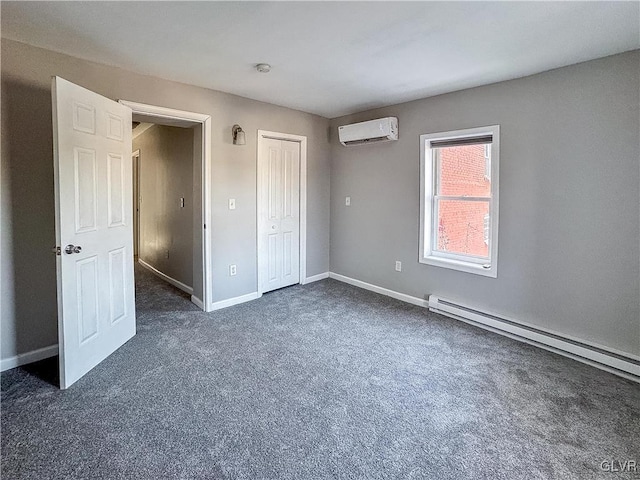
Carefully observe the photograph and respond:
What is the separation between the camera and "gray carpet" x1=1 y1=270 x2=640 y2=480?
1616mm

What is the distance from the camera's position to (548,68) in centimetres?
272

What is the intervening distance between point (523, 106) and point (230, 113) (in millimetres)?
2840

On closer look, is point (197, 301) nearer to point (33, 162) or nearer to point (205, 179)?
point (205, 179)

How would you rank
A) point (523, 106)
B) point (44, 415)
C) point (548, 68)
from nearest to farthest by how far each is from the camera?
point (44, 415) → point (548, 68) → point (523, 106)

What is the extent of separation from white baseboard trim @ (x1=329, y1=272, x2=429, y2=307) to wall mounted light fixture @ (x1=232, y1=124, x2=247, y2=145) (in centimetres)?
230

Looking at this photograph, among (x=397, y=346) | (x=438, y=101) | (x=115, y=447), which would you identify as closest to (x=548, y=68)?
(x=438, y=101)

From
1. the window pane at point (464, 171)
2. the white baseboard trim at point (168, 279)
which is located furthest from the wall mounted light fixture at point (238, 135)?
the window pane at point (464, 171)

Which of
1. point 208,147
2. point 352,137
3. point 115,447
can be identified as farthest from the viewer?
point 352,137

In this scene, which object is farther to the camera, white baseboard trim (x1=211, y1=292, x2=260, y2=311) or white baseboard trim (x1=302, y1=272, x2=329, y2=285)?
white baseboard trim (x1=302, y1=272, x2=329, y2=285)

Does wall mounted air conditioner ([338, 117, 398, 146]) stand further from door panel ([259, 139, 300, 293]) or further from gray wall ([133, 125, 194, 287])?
gray wall ([133, 125, 194, 287])

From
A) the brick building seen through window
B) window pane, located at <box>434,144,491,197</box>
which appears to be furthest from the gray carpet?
window pane, located at <box>434,144,491,197</box>

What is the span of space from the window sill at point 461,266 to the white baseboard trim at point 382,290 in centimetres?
46

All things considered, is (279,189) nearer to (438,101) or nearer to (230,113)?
(230,113)

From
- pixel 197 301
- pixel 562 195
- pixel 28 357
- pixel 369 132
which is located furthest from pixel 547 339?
pixel 28 357
